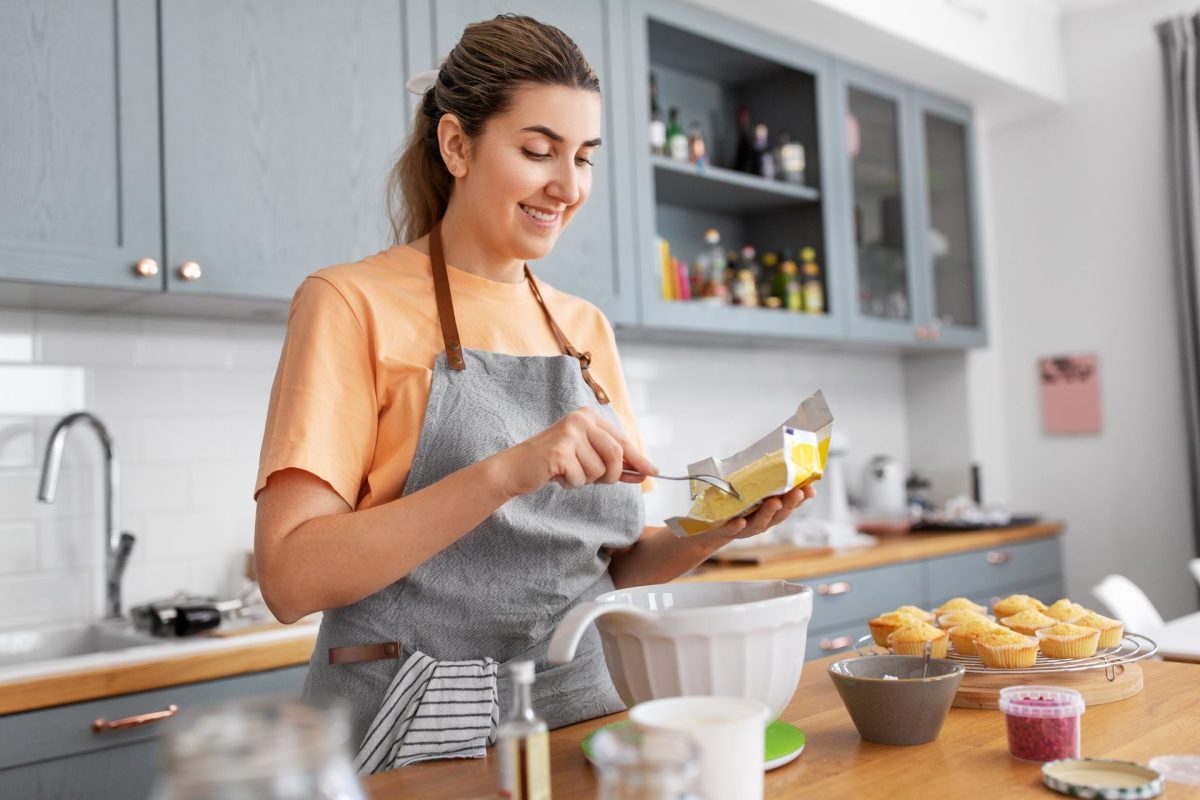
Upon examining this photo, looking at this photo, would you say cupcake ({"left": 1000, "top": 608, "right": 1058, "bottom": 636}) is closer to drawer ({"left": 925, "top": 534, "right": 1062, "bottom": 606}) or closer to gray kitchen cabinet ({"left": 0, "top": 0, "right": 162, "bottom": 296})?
gray kitchen cabinet ({"left": 0, "top": 0, "right": 162, "bottom": 296})

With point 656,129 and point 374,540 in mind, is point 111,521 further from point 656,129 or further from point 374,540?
point 656,129

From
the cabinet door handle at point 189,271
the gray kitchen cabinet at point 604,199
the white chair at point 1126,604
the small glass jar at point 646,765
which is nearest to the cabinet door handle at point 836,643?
the white chair at point 1126,604

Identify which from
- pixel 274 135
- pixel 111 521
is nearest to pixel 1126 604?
pixel 274 135

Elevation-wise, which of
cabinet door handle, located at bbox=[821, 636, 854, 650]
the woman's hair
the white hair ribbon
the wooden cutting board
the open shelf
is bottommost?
cabinet door handle, located at bbox=[821, 636, 854, 650]

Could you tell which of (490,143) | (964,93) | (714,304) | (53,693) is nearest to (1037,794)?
(490,143)

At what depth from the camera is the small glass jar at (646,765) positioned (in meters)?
0.62

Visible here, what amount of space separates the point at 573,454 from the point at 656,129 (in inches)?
87.9

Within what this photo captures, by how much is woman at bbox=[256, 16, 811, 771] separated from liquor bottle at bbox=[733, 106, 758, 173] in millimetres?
2176

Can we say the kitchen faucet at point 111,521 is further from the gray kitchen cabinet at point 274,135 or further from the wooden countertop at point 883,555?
the wooden countertop at point 883,555

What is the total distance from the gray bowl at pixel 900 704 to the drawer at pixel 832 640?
72.1 inches

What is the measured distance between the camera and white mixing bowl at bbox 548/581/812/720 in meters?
0.94

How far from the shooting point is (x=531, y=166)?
1.43m

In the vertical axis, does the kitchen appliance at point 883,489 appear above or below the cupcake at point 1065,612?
above

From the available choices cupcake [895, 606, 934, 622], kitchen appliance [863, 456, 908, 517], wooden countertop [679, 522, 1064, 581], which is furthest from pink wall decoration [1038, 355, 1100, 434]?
cupcake [895, 606, 934, 622]
